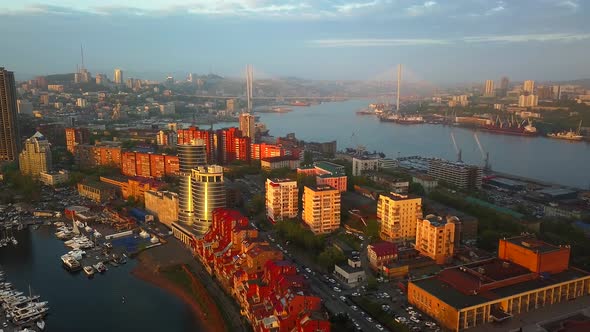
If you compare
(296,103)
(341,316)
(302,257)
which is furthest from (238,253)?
(296,103)

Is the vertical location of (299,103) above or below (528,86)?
below

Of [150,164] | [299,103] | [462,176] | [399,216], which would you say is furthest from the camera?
[299,103]

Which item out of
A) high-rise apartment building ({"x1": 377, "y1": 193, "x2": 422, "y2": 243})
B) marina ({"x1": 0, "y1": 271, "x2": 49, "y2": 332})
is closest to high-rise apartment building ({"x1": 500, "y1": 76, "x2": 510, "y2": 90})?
high-rise apartment building ({"x1": 377, "y1": 193, "x2": 422, "y2": 243})

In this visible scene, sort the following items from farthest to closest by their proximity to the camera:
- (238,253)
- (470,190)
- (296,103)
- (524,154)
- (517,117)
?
(296,103) < (517,117) < (524,154) < (470,190) < (238,253)

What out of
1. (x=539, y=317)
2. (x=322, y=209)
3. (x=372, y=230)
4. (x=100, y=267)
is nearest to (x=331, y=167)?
(x=322, y=209)

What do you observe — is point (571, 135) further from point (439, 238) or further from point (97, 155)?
point (97, 155)

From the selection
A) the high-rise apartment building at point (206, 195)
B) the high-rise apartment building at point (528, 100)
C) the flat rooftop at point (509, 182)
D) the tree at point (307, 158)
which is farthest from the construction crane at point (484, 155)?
the high-rise apartment building at point (206, 195)

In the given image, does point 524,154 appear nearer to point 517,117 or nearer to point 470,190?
point 517,117
